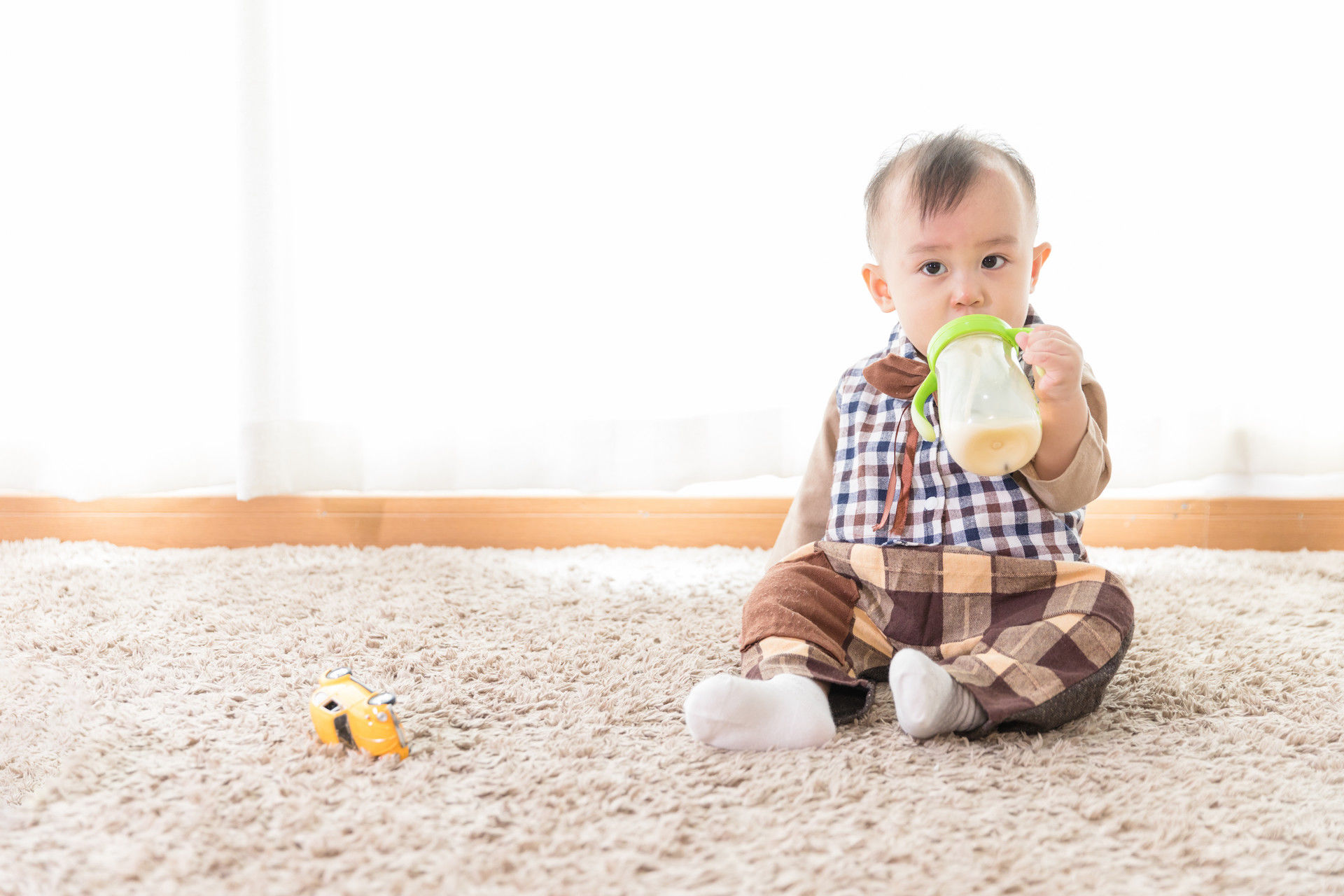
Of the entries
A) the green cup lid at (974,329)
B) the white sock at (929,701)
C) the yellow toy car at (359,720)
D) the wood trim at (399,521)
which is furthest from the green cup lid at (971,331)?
the wood trim at (399,521)

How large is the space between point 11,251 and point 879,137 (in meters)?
1.16

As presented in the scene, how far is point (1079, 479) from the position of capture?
0.76 m

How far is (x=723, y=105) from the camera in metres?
1.20

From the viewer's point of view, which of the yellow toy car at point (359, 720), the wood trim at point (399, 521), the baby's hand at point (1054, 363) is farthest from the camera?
the wood trim at point (399, 521)

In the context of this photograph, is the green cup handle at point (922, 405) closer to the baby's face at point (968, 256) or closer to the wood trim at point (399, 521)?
the baby's face at point (968, 256)

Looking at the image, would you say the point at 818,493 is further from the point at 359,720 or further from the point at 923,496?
the point at 359,720

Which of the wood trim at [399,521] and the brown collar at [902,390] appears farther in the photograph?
the wood trim at [399,521]

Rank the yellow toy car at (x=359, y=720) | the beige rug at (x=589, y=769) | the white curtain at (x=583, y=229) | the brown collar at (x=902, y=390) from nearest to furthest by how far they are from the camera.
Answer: the beige rug at (x=589, y=769) → the yellow toy car at (x=359, y=720) → the brown collar at (x=902, y=390) → the white curtain at (x=583, y=229)

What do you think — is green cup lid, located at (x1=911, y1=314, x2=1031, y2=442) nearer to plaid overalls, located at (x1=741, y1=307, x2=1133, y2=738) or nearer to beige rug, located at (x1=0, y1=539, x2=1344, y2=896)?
plaid overalls, located at (x1=741, y1=307, x2=1133, y2=738)

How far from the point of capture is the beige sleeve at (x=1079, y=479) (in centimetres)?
75

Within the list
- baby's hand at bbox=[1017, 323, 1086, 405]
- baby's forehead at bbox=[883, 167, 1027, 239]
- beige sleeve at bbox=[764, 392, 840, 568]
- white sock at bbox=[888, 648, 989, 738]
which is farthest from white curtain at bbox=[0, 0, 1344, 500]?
white sock at bbox=[888, 648, 989, 738]

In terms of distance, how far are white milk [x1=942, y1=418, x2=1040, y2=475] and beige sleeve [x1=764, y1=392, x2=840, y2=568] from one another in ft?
0.97

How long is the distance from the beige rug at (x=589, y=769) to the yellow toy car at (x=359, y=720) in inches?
0.5

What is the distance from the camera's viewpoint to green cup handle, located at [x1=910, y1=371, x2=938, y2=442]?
75 cm
